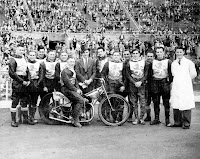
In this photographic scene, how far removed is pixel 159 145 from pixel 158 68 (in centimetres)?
206

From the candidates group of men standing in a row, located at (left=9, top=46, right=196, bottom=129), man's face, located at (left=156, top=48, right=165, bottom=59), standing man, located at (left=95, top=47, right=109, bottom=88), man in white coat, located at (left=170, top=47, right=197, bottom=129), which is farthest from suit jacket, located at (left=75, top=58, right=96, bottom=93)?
man in white coat, located at (left=170, top=47, right=197, bottom=129)

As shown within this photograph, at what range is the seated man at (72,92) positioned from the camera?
22.8 ft

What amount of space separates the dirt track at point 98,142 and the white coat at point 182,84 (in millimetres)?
552

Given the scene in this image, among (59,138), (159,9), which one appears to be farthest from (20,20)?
(59,138)

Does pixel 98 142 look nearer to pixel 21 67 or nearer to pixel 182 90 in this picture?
pixel 182 90

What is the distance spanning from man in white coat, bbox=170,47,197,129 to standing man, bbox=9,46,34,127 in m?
3.03

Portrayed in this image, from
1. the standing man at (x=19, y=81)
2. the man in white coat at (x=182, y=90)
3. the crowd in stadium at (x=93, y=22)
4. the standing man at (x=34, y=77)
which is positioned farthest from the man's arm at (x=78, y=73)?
the crowd in stadium at (x=93, y=22)

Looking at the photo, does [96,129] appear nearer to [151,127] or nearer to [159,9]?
[151,127]

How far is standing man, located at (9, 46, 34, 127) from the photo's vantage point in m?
7.02

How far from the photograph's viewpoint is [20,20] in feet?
85.0

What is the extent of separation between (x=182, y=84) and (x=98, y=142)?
232 centimetres

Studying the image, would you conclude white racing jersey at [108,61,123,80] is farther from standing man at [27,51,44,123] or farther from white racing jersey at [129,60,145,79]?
standing man at [27,51,44,123]

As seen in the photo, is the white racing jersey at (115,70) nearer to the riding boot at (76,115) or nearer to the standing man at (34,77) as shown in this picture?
the riding boot at (76,115)

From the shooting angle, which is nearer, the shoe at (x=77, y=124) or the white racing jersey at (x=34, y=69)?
the shoe at (x=77, y=124)
